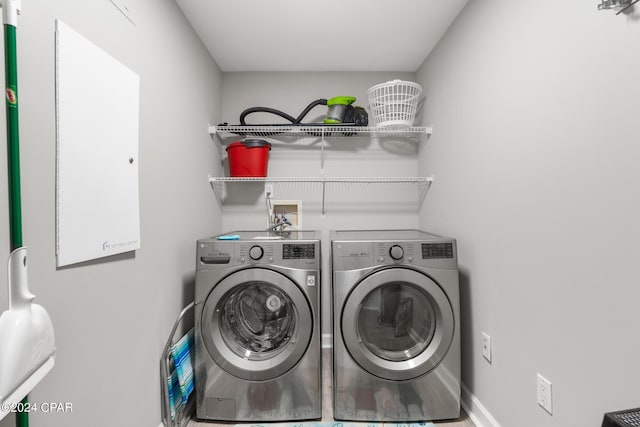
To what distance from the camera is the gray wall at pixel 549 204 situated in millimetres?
887

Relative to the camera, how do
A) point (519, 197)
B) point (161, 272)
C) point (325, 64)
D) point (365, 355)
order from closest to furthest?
Answer: point (519, 197)
point (161, 272)
point (365, 355)
point (325, 64)

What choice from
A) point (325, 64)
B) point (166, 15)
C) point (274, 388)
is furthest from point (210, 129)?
point (274, 388)

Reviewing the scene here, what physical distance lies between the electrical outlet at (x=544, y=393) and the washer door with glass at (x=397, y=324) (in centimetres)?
45

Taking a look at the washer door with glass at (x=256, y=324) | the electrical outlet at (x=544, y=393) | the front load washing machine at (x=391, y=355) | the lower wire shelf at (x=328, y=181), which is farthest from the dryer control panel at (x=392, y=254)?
the lower wire shelf at (x=328, y=181)

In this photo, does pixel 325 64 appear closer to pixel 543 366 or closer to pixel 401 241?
pixel 401 241

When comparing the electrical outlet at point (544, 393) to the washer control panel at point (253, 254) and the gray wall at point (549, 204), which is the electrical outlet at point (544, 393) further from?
the washer control panel at point (253, 254)

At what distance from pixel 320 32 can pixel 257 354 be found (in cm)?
206

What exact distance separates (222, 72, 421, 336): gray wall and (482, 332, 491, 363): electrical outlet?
112 centimetres

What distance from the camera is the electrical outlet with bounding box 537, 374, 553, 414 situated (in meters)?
1.16

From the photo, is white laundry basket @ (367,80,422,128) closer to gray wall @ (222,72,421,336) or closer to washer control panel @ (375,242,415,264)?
gray wall @ (222,72,421,336)

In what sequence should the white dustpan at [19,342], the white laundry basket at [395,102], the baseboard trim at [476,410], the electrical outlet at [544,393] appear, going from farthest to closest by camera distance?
the white laundry basket at [395,102] → the baseboard trim at [476,410] → the electrical outlet at [544,393] → the white dustpan at [19,342]

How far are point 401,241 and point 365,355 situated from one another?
0.66 meters

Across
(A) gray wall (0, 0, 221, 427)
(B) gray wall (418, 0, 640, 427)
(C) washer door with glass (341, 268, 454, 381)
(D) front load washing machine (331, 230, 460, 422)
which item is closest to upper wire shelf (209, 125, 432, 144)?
(A) gray wall (0, 0, 221, 427)

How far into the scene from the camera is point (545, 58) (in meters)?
1.15
